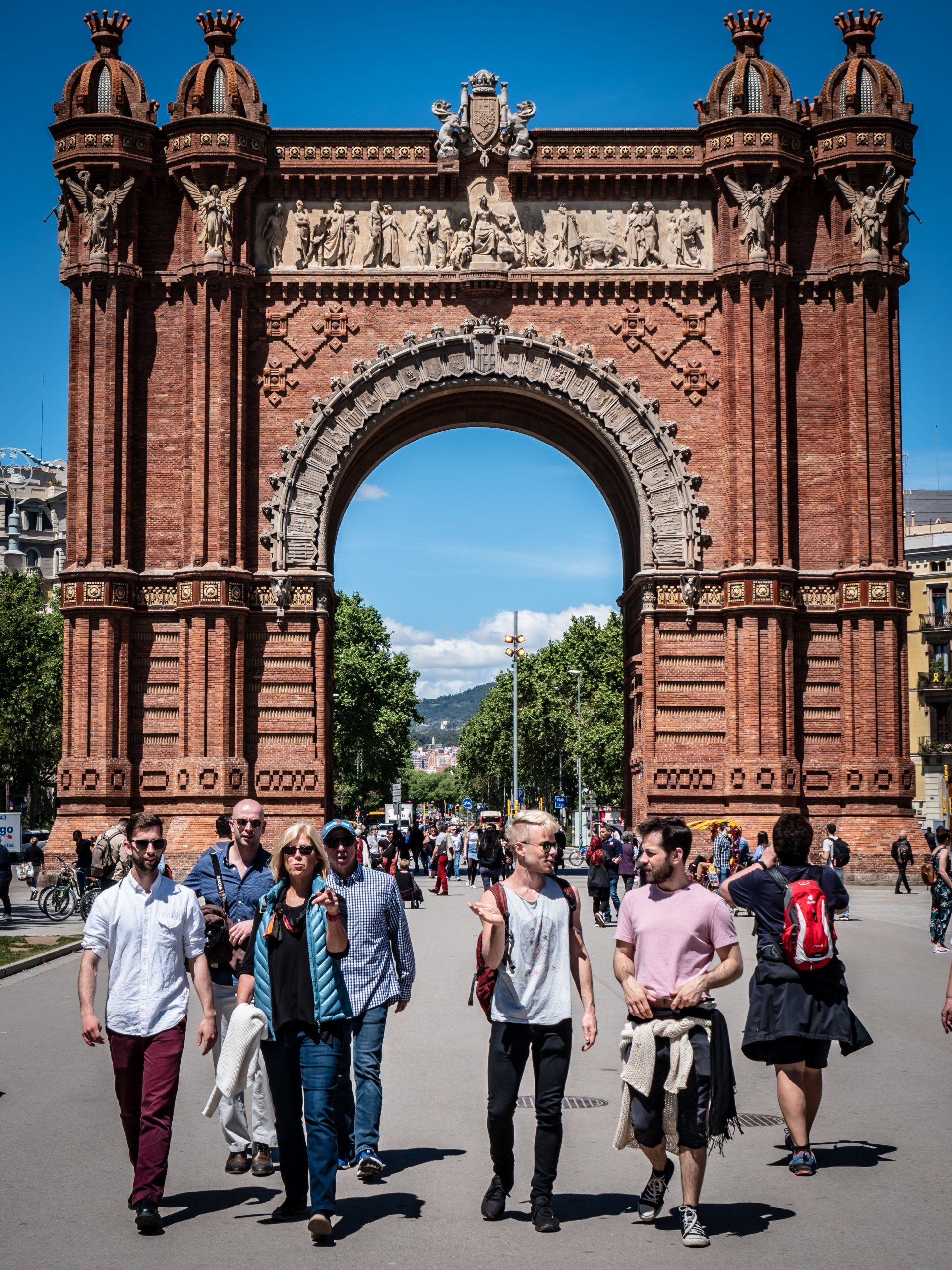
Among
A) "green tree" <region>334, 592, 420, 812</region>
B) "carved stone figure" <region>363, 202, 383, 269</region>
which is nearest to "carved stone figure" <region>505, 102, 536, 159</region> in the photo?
"carved stone figure" <region>363, 202, 383, 269</region>

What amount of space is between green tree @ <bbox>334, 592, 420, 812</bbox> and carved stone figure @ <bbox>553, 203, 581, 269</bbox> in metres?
53.3

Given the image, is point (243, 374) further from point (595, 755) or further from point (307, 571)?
point (595, 755)

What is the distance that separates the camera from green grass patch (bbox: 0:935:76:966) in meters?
19.7

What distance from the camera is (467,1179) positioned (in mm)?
8383

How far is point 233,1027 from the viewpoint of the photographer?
25.3 ft

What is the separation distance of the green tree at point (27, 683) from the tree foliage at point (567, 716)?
25.0 meters

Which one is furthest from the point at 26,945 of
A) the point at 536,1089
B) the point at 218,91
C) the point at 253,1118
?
the point at 218,91

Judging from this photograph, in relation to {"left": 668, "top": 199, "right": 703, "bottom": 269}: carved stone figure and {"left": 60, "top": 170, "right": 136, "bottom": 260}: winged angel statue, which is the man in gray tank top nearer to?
{"left": 60, "top": 170, "right": 136, "bottom": 260}: winged angel statue

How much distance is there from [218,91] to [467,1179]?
30.0 metres

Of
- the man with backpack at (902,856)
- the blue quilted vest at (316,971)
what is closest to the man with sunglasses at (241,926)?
the blue quilted vest at (316,971)

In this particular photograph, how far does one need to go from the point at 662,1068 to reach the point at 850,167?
97.8ft

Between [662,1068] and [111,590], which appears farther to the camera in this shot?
[111,590]

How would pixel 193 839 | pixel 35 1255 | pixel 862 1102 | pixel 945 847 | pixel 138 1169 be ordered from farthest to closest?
pixel 193 839 < pixel 945 847 < pixel 862 1102 < pixel 138 1169 < pixel 35 1255

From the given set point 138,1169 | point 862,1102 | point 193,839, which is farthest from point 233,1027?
point 193,839
